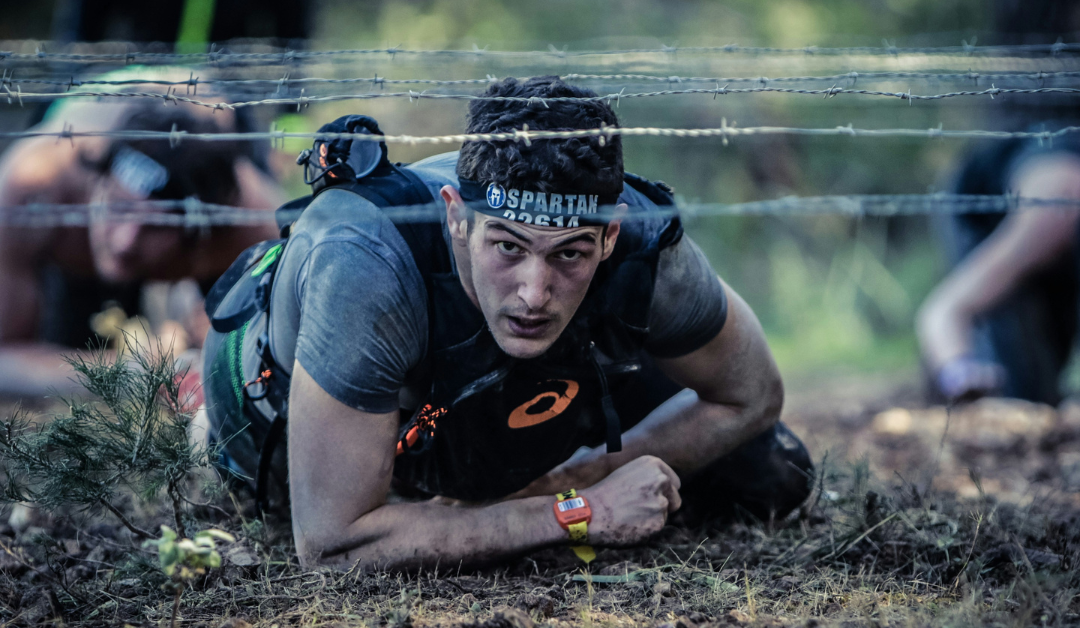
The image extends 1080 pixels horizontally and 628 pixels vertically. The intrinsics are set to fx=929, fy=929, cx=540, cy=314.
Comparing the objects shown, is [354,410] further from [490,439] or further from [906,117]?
[906,117]

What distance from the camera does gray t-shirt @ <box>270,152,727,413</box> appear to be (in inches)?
91.0

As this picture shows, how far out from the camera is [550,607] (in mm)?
2342

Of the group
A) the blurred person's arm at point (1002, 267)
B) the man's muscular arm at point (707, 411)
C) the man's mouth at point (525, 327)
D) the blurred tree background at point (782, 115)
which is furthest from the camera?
the blurred tree background at point (782, 115)

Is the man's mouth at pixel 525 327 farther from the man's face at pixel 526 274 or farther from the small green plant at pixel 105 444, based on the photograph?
the small green plant at pixel 105 444

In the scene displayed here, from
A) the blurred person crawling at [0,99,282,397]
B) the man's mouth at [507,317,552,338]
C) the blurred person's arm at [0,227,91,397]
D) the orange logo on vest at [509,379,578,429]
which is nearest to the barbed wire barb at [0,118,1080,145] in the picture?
the man's mouth at [507,317,552,338]

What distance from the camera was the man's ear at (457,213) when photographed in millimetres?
2402

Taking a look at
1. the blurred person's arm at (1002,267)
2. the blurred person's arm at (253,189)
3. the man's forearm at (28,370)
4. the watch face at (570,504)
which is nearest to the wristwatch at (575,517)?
the watch face at (570,504)

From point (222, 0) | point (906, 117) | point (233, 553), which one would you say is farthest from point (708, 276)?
point (906, 117)

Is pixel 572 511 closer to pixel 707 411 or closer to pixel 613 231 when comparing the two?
pixel 707 411

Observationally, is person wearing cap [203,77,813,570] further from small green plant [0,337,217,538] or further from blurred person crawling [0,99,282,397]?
blurred person crawling [0,99,282,397]

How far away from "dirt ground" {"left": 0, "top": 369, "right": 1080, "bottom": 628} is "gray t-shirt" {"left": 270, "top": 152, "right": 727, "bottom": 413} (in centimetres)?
54

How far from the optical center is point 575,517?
2648 mm

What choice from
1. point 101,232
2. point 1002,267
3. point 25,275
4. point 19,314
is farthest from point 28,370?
point 1002,267

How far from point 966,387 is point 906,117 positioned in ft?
24.2
